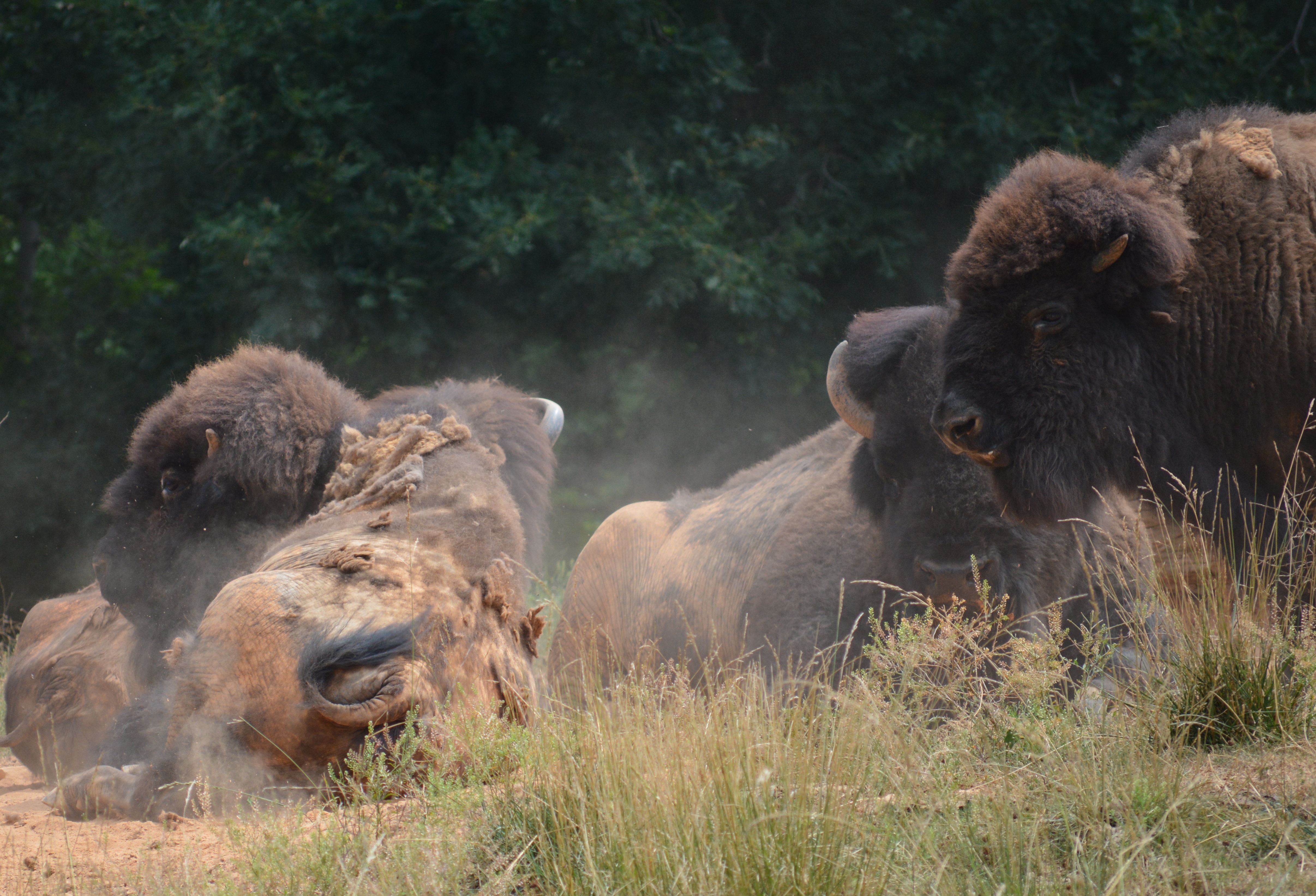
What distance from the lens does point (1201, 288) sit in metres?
3.99

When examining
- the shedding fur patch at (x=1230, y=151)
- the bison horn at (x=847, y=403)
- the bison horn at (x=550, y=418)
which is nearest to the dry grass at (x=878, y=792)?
the shedding fur patch at (x=1230, y=151)

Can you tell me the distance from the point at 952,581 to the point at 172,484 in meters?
3.48

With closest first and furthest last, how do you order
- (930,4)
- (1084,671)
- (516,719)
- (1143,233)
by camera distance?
1. (1084,671)
2. (1143,233)
3. (516,719)
4. (930,4)

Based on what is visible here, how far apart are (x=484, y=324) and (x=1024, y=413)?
9.04m

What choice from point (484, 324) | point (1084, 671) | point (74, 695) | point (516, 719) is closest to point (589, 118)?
point (484, 324)

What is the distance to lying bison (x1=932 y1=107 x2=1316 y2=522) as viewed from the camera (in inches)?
154

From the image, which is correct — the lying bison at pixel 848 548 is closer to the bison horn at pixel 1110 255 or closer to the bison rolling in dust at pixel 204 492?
the bison horn at pixel 1110 255

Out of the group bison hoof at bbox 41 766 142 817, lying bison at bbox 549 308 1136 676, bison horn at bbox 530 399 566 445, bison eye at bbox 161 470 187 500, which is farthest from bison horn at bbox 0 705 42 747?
bison horn at bbox 530 399 566 445

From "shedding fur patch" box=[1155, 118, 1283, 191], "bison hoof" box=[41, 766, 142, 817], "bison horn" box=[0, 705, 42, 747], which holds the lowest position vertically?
"bison horn" box=[0, 705, 42, 747]

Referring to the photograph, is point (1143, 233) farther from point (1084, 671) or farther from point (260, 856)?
point (260, 856)

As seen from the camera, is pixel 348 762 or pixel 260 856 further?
pixel 348 762

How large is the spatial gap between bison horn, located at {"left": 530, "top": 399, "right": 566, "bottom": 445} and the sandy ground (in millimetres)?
→ 2488

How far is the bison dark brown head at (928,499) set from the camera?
456 cm

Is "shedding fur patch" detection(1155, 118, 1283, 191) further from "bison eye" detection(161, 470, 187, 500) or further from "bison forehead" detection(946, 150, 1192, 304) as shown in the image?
"bison eye" detection(161, 470, 187, 500)
